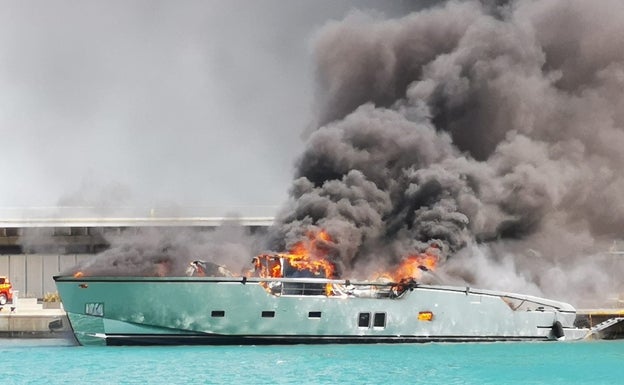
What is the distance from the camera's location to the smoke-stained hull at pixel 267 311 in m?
59.6

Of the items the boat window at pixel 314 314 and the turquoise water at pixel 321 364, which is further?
the boat window at pixel 314 314

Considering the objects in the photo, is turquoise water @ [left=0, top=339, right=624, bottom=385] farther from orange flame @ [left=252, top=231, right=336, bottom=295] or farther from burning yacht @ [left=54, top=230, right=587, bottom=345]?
orange flame @ [left=252, top=231, right=336, bottom=295]

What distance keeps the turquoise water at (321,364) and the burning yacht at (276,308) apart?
0.60 meters

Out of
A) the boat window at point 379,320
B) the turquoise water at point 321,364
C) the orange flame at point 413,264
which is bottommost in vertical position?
the turquoise water at point 321,364

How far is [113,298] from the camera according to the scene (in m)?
60.2

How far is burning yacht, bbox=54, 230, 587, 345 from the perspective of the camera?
5959cm

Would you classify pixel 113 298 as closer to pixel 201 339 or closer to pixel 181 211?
pixel 201 339

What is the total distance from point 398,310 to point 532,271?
35.9 ft

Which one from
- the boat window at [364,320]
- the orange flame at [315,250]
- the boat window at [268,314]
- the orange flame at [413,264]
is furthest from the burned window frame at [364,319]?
the boat window at [268,314]

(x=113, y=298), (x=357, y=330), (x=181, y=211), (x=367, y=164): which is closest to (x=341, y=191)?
(x=367, y=164)

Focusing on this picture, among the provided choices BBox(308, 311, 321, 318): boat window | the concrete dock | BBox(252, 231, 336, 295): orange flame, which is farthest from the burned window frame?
the concrete dock

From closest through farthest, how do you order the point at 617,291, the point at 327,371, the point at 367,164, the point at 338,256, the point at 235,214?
1. the point at 327,371
2. the point at 338,256
3. the point at 367,164
4. the point at 617,291
5. the point at 235,214

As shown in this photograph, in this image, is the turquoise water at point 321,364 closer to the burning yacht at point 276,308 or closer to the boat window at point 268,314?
the burning yacht at point 276,308

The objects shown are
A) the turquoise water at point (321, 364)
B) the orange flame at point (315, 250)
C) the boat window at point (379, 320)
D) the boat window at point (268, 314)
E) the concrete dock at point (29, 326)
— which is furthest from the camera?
the concrete dock at point (29, 326)
